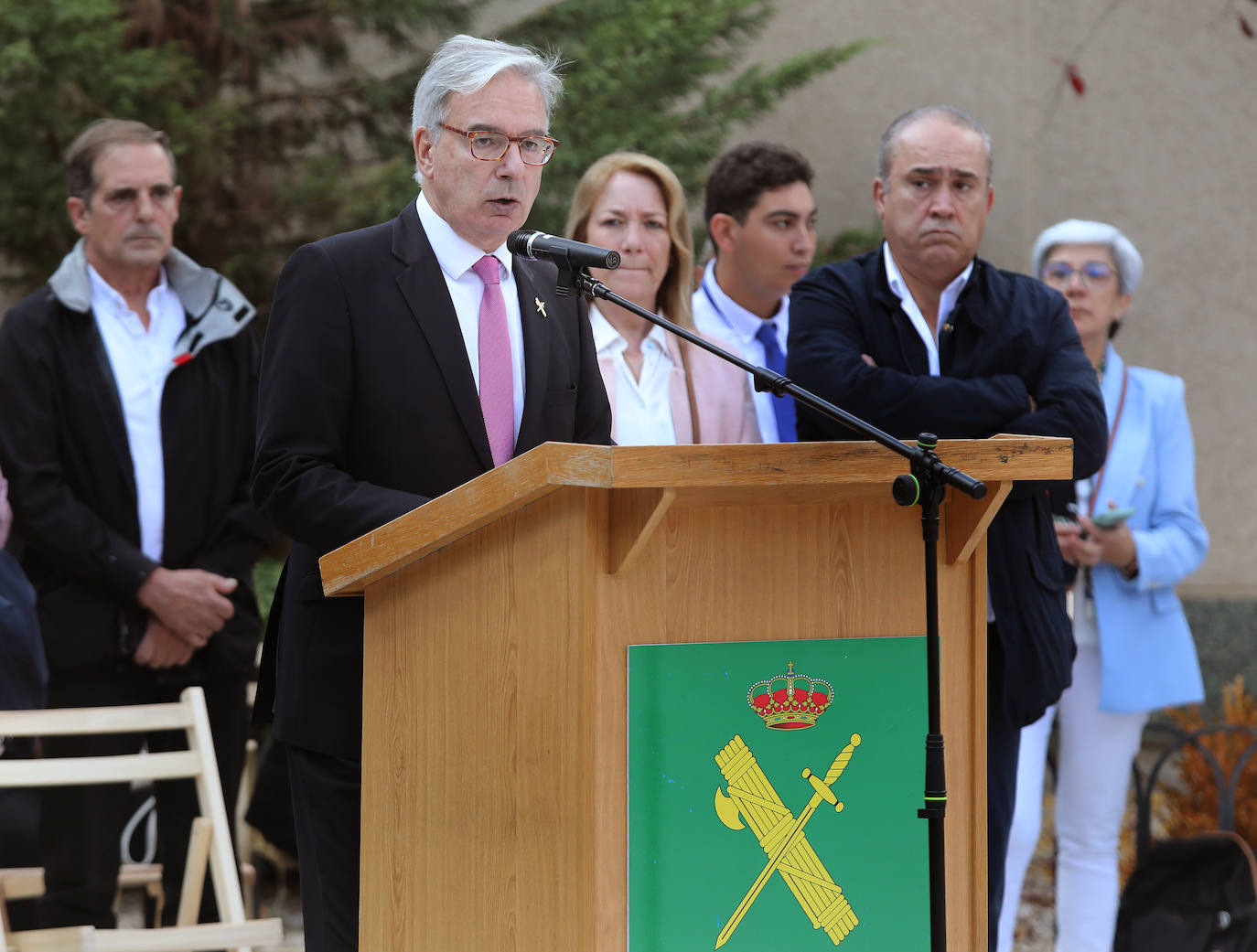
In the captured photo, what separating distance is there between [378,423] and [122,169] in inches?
85.9

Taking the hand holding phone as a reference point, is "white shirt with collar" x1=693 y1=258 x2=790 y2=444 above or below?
above

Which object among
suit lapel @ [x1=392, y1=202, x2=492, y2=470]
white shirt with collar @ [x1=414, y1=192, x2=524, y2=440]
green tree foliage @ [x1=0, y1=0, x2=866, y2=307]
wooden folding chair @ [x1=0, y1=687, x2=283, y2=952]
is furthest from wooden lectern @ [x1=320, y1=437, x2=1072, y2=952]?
green tree foliage @ [x1=0, y1=0, x2=866, y2=307]

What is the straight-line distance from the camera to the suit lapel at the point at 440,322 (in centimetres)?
255

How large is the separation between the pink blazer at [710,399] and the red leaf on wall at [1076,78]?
4.27m

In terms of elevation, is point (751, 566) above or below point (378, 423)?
below

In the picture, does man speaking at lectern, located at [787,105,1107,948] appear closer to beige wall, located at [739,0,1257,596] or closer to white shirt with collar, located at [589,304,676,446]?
white shirt with collar, located at [589,304,676,446]

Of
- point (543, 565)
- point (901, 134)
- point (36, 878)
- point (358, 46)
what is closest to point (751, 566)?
point (543, 565)

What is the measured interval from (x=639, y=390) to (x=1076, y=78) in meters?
4.65

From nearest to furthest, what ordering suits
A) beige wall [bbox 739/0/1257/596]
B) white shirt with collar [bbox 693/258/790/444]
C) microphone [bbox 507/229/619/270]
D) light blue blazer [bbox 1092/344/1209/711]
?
microphone [bbox 507/229/619/270] < light blue blazer [bbox 1092/344/1209/711] < white shirt with collar [bbox 693/258/790/444] < beige wall [bbox 739/0/1257/596]

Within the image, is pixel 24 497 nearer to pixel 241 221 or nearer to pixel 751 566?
pixel 751 566

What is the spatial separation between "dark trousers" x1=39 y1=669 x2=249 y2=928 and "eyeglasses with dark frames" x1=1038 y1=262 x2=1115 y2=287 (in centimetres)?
274

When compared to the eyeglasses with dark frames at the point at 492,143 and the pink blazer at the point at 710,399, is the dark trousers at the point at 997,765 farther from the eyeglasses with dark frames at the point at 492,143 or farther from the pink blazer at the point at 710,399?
the eyeglasses with dark frames at the point at 492,143

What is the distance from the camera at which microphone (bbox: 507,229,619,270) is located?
2305 millimetres

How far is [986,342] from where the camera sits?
3.43 metres
